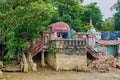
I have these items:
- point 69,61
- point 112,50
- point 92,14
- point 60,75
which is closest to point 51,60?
point 69,61

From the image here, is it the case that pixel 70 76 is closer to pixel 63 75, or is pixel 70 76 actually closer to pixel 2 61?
pixel 63 75

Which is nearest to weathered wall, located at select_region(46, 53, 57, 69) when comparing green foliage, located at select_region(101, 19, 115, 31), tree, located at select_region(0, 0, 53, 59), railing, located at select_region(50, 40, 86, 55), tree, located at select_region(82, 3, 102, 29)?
railing, located at select_region(50, 40, 86, 55)

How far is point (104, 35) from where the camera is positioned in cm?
3391

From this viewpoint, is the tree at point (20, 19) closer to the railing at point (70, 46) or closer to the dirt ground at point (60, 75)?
the railing at point (70, 46)

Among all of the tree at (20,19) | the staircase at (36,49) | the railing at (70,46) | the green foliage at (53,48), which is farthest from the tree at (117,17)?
the tree at (20,19)

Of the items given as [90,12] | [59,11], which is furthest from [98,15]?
[59,11]

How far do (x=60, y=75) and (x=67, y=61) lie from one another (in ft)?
7.24

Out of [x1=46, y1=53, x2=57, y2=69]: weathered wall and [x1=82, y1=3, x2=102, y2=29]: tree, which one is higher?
[x1=82, y1=3, x2=102, y2=29]: tree

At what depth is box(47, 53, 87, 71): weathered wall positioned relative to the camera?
71.0 ft

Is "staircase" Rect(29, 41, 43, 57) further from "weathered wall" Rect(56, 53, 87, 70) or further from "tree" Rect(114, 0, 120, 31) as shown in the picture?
"tree" Rect(114, 0, 120, 31)

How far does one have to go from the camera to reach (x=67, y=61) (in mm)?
21812

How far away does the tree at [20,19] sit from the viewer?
20.5 meters

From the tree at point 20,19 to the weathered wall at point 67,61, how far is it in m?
2.73

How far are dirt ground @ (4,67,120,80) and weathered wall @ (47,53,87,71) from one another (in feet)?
2.25
